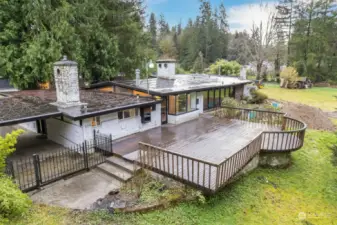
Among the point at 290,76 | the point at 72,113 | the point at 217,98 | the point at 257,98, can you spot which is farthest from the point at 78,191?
the point at 290,76

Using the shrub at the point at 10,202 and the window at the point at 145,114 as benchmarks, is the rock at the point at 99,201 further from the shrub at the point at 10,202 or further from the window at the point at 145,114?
the window at the point at 145,114

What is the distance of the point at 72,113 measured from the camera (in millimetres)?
8078

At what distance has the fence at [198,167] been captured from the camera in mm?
5797

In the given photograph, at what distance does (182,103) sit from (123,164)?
6.18 m

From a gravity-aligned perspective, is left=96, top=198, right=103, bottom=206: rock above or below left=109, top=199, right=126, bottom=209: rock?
below

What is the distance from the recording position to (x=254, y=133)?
10.3 metres

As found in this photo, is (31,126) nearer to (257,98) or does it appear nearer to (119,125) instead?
(119,125)

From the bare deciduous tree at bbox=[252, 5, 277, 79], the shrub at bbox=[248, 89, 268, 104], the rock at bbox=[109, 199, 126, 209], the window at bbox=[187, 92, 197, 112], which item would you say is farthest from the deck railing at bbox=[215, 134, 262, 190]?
the bare deciduous tree at bbox=[252, 5, 277, 79]

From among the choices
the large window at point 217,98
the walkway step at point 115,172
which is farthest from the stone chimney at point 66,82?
the large window at point 217,98

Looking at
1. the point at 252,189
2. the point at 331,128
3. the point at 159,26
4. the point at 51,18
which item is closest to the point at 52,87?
the point at 51,18

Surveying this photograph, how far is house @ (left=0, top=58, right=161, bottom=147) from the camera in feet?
26.3

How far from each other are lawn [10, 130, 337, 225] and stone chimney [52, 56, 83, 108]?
4526 mm

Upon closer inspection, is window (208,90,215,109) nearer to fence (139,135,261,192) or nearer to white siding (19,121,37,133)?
fence (139,135,261,192)

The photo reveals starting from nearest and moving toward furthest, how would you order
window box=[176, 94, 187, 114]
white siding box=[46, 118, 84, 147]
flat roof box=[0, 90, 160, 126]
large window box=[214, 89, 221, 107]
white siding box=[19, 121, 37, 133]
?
flat roof box=[0, 90, 160, 126], white siding box=[46, 118, 84, 147], white siding box=[19, 121, 37, 133], window box=[176, 94, 187, 114], large window box=[214, 89, 221, 107]
